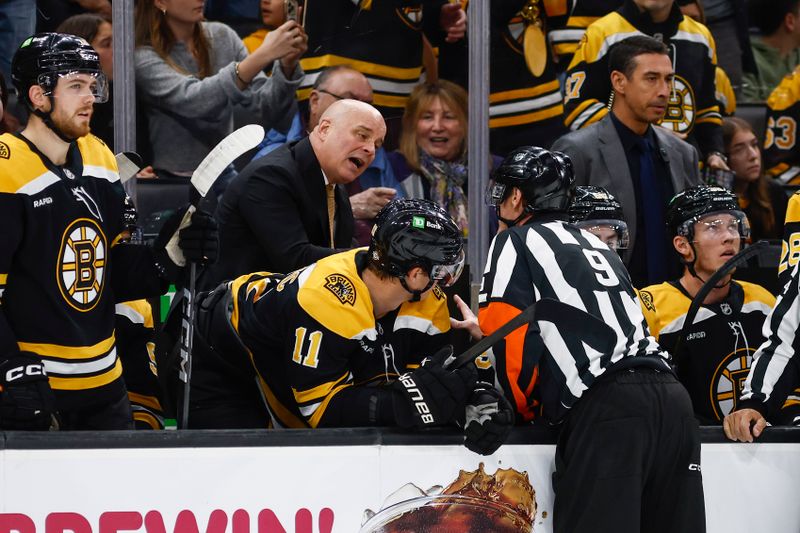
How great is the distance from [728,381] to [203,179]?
169 centimetres

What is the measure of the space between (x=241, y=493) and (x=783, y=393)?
1396mm

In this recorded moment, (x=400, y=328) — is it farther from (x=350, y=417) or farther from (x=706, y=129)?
(x=706, y=129)

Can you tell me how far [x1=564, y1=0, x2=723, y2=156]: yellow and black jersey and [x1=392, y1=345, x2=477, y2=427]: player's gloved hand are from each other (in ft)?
6.67

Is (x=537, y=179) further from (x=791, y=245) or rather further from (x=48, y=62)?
(x=48, y=62)

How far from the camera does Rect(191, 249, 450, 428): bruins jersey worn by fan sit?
285 centimetres

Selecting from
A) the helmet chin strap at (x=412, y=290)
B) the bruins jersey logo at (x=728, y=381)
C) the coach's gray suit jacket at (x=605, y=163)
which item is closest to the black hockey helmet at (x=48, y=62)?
the helmet chin strap at (x=412, y=290)

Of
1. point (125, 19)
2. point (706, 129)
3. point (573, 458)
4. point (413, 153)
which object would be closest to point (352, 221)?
point (413, 153)

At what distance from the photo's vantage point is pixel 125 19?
13.7ft

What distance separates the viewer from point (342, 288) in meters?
2.90

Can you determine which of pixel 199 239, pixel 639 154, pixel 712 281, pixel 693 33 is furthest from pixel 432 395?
pixel 693 33

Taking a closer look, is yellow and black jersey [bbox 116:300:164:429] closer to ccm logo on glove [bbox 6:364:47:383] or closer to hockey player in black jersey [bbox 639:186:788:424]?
ccm logo on glove [bbox 6:364:47:383]

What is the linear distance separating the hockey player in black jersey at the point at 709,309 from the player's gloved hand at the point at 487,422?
93 cm

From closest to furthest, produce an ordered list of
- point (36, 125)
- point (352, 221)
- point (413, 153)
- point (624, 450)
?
point (624, 450)
point (36, 125)
point (352, 221)
point (413, 153)

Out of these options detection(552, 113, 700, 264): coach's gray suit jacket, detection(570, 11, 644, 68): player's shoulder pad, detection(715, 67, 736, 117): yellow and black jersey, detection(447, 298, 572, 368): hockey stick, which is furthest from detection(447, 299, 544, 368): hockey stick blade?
detection(715, 67, 736, 117): yellow and black jersey
